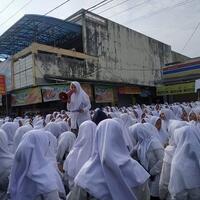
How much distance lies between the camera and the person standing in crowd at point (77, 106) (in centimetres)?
748

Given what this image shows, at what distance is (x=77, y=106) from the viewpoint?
746cm

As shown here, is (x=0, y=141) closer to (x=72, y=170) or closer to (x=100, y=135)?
(x=72, y=170)

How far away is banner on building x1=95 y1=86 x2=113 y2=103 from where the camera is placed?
20791 mm

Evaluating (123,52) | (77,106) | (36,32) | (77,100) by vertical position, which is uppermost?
(36,32)

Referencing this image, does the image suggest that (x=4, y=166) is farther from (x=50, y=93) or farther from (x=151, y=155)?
(x=50, y=93)

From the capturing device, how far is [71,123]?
7.70 metres

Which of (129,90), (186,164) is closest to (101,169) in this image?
(186,164)

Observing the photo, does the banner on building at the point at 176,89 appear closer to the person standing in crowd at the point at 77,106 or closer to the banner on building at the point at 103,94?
the banner on building at the point at 103,94

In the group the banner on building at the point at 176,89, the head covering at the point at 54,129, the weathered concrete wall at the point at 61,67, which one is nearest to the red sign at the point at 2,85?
the weathered concrete wall at the point at 61,67

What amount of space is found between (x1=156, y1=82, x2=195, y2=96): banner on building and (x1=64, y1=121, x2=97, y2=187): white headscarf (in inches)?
864

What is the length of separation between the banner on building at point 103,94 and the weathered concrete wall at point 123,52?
1.38 m

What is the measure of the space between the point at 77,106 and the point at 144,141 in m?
3.17

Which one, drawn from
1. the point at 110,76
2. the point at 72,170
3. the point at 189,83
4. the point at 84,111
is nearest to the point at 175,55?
the point at 189,83

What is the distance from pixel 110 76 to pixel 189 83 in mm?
6255
